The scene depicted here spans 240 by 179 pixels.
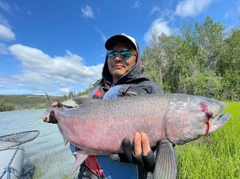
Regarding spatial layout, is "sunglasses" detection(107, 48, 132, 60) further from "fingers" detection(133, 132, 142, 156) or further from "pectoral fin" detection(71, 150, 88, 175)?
"pectoral fin" detection(71, 150, 88, 175)

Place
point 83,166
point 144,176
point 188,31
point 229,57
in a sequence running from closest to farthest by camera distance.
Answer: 1. point 144,176
2. point 83,166
3. point 229,57
4. point 188,31

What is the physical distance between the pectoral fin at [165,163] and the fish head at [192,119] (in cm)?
12

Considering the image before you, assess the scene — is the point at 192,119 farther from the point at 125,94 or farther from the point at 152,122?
the point at 125,94

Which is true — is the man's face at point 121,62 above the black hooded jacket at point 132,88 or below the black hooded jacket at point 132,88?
above

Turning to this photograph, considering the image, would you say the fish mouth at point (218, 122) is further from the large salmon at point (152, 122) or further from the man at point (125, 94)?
the man at point (125, 94)

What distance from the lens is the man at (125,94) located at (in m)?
1.55

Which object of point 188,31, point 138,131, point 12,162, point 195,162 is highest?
point 188,31

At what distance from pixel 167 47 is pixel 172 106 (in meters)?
42.4

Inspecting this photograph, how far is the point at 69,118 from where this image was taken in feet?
6.60

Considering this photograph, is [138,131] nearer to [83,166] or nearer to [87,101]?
[87,101]

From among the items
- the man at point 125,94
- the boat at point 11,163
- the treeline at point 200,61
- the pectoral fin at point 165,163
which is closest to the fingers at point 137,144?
the man at point 125,94

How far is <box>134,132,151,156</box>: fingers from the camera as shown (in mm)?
1518

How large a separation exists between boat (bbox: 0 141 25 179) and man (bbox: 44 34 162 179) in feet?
13.1

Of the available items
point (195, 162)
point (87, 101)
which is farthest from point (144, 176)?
point (195, 162)
